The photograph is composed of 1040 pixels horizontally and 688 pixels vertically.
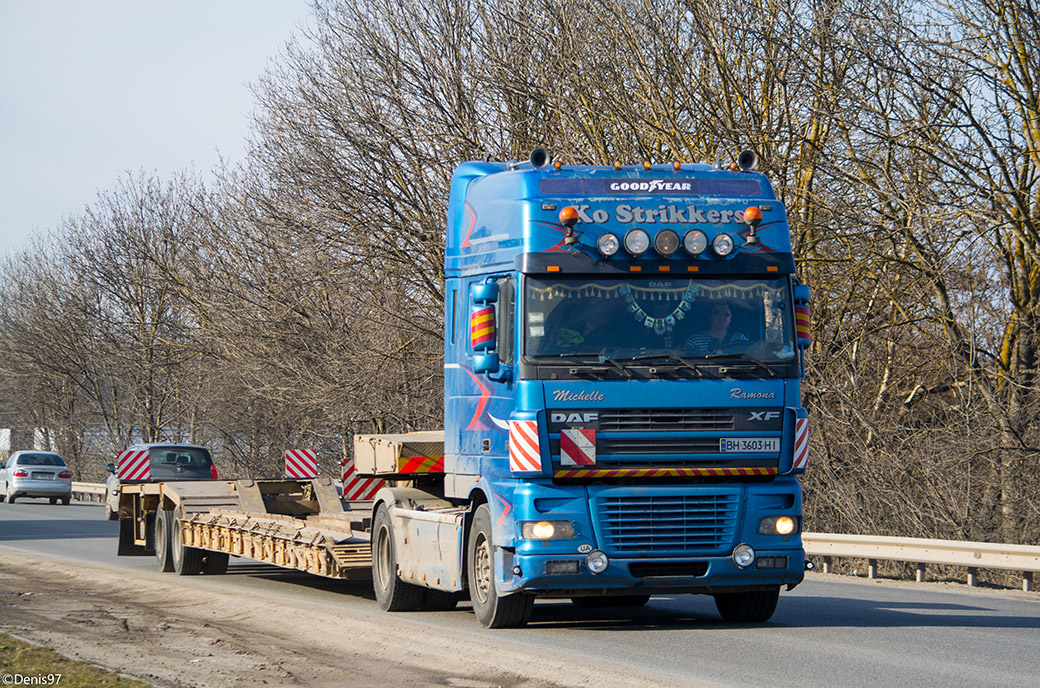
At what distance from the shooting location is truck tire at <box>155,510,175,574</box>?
1677 cm

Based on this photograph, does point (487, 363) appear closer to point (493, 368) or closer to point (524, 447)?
point (493, 368)

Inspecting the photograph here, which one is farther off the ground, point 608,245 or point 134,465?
point 608,245

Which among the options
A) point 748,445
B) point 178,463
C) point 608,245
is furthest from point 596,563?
point 178,463

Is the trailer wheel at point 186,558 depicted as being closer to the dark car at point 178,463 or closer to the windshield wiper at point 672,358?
the dark car at point 178,463

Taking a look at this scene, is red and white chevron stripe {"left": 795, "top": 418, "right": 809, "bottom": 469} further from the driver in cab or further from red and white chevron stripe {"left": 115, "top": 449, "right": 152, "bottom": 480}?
red and white chevron stripe {"left": 115, "top": 449, "right": 152, "bottom": 480}

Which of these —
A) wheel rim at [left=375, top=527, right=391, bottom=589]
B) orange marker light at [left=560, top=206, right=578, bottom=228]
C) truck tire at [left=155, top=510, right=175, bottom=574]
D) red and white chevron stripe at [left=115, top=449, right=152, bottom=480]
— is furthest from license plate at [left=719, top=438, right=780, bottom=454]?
red and white chevron stripe at [left=115, top=449, right=152, bottom=480]

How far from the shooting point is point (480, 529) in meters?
10.3

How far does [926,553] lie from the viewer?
15055 millimetres

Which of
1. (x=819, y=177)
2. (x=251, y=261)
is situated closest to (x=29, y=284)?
(x=251, y=261)

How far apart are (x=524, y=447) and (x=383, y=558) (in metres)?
3.10

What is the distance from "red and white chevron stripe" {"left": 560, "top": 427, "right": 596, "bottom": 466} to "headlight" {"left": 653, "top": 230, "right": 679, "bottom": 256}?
149 cm

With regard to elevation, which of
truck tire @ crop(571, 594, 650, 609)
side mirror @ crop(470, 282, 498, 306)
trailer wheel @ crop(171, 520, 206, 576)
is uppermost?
side mirror @ crop(470, 282, 498, 306)

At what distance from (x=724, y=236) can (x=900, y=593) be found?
594 centimetres

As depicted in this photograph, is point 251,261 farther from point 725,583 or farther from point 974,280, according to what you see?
point 725,583
